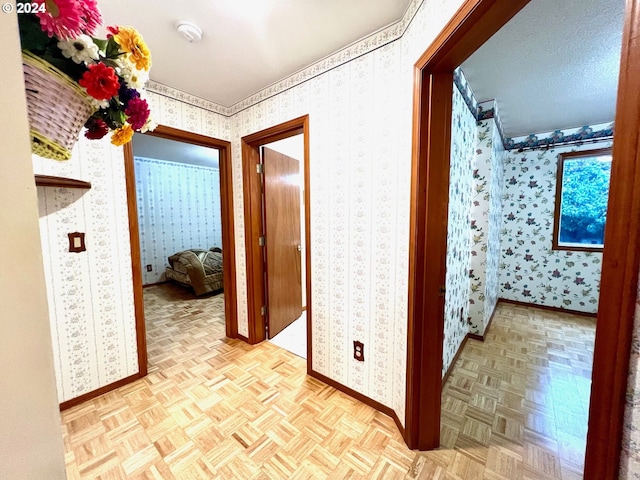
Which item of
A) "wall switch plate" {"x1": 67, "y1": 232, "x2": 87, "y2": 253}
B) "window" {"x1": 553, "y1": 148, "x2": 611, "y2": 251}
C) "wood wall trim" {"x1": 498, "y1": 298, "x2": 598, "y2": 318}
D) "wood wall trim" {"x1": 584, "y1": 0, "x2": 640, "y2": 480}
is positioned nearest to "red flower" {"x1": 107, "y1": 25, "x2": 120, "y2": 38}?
"wood wall trim" {"x1": 584, "y1": 0, "x2": 640, "y2": 480}

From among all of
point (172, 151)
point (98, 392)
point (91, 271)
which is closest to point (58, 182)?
point (91, 271)

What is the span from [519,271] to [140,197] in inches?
245

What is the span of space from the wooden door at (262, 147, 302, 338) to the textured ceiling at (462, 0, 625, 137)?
68.9 inches

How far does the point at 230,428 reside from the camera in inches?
57.6

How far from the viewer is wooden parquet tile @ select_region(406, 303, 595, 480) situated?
1241mm

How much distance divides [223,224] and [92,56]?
211 cm

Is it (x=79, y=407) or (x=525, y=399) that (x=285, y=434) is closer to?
(x=79, y=407)

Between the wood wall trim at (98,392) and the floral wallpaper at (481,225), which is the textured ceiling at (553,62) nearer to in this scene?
the floral wallpaper at (481,225)

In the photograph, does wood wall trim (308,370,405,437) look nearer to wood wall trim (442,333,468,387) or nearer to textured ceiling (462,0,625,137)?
wood wall trim (442,333,468,387)

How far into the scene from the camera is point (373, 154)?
4.84ft

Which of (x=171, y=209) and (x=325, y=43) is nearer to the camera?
(x=325, y=43)

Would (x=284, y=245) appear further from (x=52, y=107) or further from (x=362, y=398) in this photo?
(x=52, y=107)

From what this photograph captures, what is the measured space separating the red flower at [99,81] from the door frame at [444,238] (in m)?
0.87

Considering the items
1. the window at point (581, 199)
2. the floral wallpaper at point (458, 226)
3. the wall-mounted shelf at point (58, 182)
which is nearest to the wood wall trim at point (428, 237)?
the floral wallpaper at point (458, 226)
